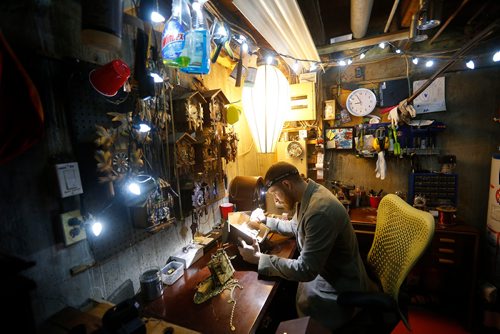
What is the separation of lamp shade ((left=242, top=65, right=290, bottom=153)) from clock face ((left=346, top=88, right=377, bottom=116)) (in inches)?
69.7

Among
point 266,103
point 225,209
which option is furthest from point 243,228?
point 266,103

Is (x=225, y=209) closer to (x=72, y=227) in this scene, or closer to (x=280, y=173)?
(x=280, y=173)

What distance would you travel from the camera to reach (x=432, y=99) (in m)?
3.28

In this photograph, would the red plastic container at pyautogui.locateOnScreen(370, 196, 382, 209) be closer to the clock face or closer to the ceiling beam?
the clock face

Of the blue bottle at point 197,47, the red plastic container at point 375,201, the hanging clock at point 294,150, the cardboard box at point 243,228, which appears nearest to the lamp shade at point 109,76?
the blue bottle at point 197,47

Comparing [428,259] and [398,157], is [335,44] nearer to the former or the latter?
[398,157]

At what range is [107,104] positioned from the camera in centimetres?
145

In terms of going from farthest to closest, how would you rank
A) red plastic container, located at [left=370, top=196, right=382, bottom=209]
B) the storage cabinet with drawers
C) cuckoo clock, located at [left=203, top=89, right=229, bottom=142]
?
red plastic container, located at [left=370, top=196, right=382, bottom=209] → the storage cabinet with drawers → cuckoo clock, located at [left=203, top=89, right=229, bottom=142]

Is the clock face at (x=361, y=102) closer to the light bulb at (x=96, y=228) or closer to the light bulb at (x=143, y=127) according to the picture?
the light bulb at (x=143, y=127)

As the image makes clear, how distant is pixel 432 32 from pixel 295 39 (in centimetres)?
240

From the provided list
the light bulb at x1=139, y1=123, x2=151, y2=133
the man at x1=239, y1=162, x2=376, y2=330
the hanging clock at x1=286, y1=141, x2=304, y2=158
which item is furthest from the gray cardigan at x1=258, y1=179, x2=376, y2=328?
the hanging clock at x1=286, y1=141, x2=304, y2=158

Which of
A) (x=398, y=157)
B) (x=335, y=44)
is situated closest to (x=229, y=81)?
(x=335, y=44)

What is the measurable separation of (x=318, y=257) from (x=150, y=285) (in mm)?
1152

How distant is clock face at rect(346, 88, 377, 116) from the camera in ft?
11.6
